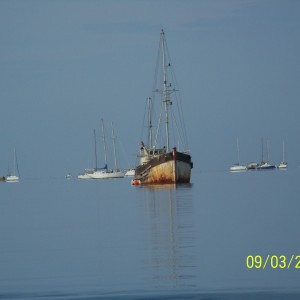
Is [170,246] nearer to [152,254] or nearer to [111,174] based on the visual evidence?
[152,254]

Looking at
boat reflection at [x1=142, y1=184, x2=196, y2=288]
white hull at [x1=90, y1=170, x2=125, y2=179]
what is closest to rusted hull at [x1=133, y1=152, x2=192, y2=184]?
boat reflection at [x1=142, y1=184, x2=196, y2=288]

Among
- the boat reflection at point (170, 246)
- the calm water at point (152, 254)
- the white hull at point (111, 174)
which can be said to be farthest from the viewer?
the white hull at point (111, 174)

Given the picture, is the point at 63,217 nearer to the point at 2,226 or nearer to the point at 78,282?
the point at 2,226

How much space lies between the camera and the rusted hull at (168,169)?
93812mm

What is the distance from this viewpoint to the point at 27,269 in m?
30.5

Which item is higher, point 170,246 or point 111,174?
point 170,246

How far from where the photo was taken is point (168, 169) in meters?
94.8

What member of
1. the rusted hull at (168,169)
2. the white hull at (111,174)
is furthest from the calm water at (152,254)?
the white hull at (111,174)

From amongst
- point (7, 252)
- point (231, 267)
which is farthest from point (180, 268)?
point (7, 252)

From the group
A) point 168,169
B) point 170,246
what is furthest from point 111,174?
point 170,246

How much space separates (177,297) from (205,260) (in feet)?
23.4

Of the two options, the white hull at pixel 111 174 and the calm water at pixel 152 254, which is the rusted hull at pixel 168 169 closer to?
the calm water at pixel 152 254

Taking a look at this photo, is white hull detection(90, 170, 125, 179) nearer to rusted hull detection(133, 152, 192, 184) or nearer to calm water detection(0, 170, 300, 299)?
rusted hull detection(133, 152, 192, 184)

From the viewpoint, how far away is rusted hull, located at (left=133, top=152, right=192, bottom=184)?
308 ft
